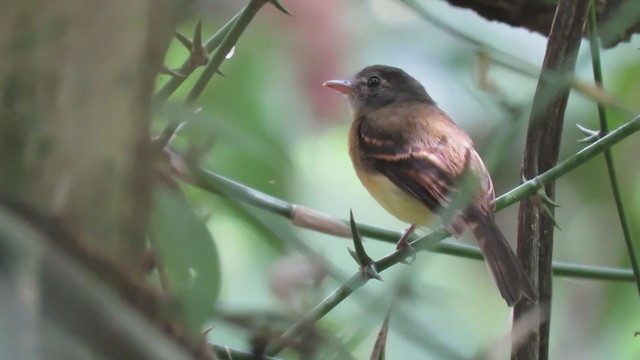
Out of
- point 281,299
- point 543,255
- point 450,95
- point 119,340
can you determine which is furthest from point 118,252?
point 450,95

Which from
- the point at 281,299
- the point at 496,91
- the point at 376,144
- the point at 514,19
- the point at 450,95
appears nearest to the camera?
the point at 281,299

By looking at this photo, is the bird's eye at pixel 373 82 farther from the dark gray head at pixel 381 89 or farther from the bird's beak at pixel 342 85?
the bird's beak at pixel 342 85

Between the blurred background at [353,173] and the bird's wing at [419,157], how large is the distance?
8 cm

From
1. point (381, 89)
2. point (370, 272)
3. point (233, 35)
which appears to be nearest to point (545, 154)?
point (370, 272)

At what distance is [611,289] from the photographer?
6.33ft

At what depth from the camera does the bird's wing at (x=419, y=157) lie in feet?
7.04

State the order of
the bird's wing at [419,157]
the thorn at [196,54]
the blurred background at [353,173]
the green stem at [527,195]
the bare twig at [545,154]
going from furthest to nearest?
the bird's wing at [419,157]
the bare twig at [545,154]
the thorn at [196,54]
the green stem at [527,195]
the blurred background at [353,173]

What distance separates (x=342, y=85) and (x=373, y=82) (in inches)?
10.3

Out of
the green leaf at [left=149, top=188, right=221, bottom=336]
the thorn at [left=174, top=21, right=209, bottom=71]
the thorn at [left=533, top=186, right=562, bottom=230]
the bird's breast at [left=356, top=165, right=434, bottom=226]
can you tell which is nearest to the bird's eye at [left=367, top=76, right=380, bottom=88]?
the bird's breast at [left=356, top=165, right=434, bottom=226]

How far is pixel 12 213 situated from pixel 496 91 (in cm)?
71

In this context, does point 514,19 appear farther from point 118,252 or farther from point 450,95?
point 118,252

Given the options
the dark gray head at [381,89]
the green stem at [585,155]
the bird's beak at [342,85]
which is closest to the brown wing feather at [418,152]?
the bird's beak at [342,85]

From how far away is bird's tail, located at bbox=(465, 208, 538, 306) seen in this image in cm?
125

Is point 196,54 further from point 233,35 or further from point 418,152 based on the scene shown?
point 418,152
